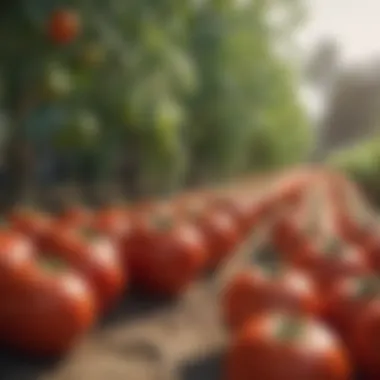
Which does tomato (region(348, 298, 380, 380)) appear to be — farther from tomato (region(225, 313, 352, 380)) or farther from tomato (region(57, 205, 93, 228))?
tomato (region(57, 205, 93, 228))

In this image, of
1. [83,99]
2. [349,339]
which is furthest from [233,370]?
[83,99]

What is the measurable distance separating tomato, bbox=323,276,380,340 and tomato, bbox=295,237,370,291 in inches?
11.8

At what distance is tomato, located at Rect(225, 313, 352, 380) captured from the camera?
2.01 meters

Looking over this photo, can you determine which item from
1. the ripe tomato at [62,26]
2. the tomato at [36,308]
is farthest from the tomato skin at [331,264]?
the ripe tomato at [62,26]

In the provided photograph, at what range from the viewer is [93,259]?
2.76 meters

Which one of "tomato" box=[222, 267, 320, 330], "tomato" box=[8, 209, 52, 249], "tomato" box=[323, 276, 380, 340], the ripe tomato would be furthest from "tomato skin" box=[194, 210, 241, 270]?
"tomato" box=[323, 276, 380, 340]

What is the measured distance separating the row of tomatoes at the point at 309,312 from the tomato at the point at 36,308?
418 mm

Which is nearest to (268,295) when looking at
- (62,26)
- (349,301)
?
(349,301)

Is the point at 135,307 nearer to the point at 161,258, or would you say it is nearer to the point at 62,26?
Answer: the point at 161,258

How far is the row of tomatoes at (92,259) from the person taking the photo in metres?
2.30

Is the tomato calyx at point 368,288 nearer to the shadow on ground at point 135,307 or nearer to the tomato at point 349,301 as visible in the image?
the tomato at point 349,301

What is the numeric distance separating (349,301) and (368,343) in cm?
21

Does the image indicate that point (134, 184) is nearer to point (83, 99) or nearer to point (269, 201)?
point (269, 201)

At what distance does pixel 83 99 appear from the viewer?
434 centimetres
